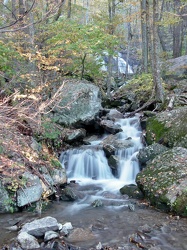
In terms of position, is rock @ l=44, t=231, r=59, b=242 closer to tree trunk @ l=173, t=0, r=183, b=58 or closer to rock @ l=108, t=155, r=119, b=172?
rock @ l=108, t=155, r=119, b=172

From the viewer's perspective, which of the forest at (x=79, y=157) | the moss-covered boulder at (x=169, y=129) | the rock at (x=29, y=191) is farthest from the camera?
the moss-covered boulder at (x=169, y=129)

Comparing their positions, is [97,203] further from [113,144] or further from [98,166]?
[113,144]

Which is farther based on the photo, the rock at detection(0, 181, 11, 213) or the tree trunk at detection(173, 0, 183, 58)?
the tree trunk at detection(173, 0, 183, 58)

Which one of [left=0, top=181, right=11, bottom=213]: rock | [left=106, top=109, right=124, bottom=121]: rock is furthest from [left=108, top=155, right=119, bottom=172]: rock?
[left=0, top=181, right=11, bottom=213]: rock

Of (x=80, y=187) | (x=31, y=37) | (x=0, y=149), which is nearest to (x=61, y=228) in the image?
(x=0, y=149)

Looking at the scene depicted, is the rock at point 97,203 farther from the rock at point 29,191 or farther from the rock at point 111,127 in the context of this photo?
the rock at point 111,127

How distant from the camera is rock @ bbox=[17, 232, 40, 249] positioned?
4.74 metres

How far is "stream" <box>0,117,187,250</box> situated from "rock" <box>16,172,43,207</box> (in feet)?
0.95

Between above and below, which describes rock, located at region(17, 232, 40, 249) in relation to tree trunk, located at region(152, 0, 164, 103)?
below

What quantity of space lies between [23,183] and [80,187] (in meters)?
2.50

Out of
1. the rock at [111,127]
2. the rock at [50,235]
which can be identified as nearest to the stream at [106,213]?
the rock at [50,235]

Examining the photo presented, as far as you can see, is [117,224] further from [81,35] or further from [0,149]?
[81,35]

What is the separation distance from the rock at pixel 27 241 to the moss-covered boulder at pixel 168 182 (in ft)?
10.1

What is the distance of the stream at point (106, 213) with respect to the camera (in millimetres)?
5156
